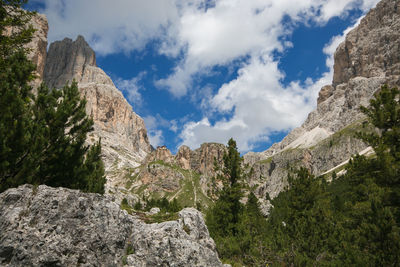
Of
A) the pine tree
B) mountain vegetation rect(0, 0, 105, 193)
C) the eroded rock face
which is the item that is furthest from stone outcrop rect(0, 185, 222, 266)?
mountain vegetation rect(0, 0, 105, 193)

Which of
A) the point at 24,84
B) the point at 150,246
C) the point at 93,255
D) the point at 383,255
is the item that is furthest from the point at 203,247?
the point at 24,84

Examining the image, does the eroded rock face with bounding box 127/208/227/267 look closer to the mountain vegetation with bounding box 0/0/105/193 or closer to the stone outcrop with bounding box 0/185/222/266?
the stone outcrop with bounding box 0/185/222/266

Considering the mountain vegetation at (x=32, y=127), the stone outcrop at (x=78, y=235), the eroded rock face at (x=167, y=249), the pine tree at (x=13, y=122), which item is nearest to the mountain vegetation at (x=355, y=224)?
the eroded rock face at (x=167, y=249)

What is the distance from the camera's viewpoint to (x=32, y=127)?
11812 mm

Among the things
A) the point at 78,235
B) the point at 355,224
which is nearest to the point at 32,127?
the point at 78,235

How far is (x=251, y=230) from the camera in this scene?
23.6 meters

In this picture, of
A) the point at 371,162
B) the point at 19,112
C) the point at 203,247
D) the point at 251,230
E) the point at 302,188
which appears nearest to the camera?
the point at 19,112

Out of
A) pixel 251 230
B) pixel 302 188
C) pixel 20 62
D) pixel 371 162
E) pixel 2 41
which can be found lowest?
pixel 251 230

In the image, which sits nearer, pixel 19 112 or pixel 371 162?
pixel 19 112

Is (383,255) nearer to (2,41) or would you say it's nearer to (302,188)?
(302,188)

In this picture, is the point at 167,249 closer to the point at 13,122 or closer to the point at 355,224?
the point at 13,122

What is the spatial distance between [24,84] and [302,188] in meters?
31.5

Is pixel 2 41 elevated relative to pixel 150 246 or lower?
elevated

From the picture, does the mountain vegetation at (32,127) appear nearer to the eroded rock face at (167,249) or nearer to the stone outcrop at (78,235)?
the stone outcrop at (78,235)
